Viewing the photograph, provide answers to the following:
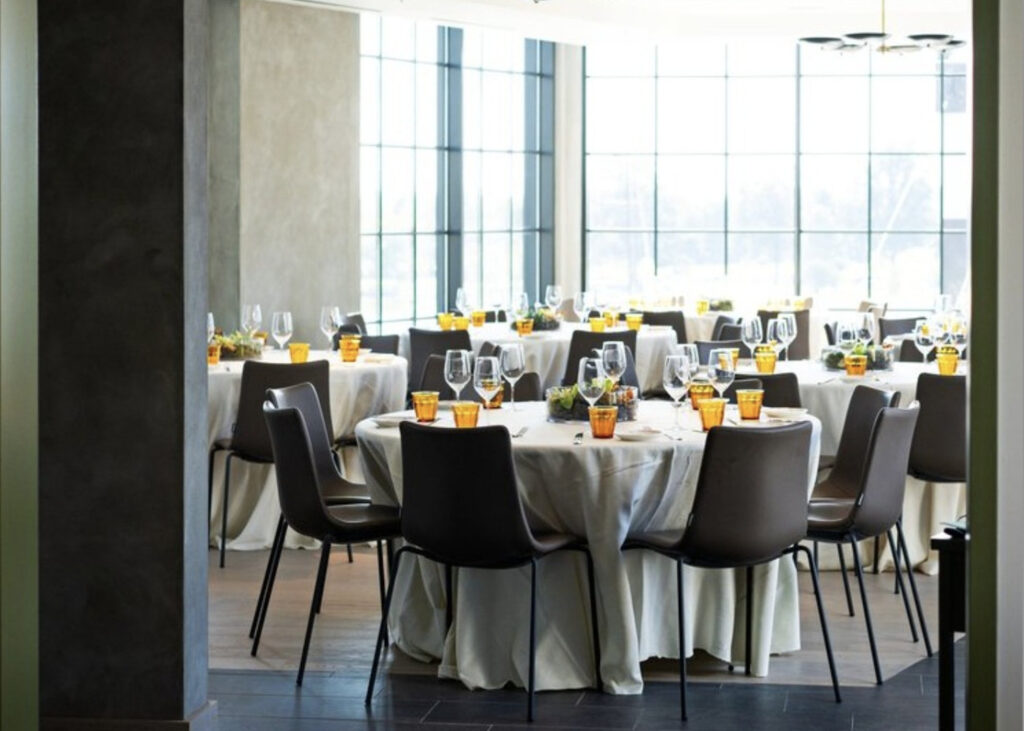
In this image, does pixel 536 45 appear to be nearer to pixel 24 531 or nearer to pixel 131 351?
pixel 131 351

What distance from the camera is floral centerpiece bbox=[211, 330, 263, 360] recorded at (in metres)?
8.95

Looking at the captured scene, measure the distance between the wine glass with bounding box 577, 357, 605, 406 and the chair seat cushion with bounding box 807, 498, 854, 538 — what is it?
35.7 inches

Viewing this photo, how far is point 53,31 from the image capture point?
4945 millimetres

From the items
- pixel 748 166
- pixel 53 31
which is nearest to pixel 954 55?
pixel 748 166

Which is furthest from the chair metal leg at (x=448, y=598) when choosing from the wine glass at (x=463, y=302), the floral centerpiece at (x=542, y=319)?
the wine glass at (x=463, y=302)

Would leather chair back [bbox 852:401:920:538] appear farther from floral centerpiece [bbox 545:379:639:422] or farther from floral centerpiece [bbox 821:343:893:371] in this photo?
floral centerpiece [bbox 821:343:893:371]

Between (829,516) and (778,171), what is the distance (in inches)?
456

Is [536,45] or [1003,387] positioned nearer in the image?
A: [1003,387]

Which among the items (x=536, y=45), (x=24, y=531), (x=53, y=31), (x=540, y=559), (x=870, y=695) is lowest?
(x=870, y=695)

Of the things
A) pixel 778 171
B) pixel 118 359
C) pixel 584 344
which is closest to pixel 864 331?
pixel 584 344

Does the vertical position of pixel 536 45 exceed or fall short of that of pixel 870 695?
it exceeds it

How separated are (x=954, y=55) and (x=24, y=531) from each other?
50.2 feet

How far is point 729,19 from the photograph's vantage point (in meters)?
14.7

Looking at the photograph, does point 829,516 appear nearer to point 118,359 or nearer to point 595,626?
point 595,626
